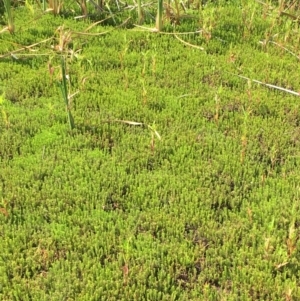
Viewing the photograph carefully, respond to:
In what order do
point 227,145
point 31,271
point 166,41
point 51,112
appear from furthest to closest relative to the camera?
point 166,41, point 51,112, point 227,145, point 31,271

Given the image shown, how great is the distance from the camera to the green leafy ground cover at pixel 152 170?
3.77 m

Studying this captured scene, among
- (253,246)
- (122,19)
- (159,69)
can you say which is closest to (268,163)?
(253,246)

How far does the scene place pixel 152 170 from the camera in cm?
478

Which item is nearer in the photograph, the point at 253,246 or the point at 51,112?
the point at 253,246

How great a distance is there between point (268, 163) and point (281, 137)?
43 cm

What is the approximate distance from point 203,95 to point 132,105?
0.87m

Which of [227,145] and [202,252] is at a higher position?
[227,145]

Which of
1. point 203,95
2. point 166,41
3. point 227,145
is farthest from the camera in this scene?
point 166,41

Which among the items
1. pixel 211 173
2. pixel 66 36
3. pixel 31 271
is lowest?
pixel 31 271

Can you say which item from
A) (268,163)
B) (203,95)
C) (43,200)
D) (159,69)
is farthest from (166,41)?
(43,200)

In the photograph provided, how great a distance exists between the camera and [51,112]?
17.9 feet

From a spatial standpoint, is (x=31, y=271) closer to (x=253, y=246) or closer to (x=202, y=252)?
(x=202, y=252)

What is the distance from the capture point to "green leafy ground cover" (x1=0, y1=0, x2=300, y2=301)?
3.77m

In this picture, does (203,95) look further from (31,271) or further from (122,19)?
(31,271)
